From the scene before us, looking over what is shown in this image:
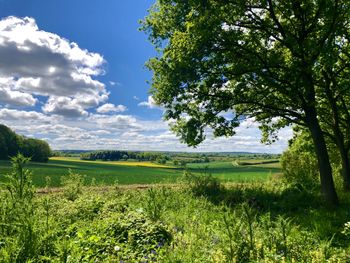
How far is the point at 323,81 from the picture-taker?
2042 centimetres

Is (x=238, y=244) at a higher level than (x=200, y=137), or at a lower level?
lower

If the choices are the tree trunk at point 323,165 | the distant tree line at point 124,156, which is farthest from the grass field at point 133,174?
the distant tree line at point 124,156

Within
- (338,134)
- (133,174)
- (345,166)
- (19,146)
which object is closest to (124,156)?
(19,146)

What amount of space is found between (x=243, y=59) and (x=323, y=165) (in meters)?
6.91

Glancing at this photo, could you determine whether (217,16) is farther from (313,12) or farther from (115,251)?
(115,251)

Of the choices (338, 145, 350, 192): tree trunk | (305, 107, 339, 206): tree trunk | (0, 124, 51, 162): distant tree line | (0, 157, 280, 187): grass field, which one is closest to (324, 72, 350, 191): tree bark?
(338, 145, 350, 192): tree trunk

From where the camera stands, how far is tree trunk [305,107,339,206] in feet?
52.4

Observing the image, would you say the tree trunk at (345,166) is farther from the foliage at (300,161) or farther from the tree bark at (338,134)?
the foliage at (300,161)

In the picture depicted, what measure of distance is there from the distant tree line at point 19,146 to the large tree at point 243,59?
6832 cm

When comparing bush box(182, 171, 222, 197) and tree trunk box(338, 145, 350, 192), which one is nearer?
bush box(182, 171, 222, 197)

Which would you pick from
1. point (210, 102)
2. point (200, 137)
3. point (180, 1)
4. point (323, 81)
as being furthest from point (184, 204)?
point (323, 81)

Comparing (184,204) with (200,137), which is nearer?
(184,204)

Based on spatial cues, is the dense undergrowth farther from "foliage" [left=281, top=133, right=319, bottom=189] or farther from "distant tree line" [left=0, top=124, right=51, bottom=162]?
"distant tree line" [left=0, top=124, right=51, bottom=162]

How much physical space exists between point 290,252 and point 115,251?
3616 millimetres
